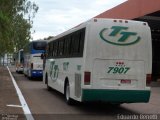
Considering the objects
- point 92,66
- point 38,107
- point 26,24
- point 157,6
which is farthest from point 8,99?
point 26,24

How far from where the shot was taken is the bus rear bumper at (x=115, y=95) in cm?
1423

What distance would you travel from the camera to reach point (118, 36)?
572 inches

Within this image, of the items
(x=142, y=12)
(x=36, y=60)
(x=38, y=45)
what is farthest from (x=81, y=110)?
(x=38, y=45)

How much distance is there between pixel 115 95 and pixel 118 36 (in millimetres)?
1861

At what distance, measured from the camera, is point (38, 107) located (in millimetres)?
15961

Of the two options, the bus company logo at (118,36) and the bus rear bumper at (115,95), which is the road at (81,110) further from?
the bus company logo at (118,36)

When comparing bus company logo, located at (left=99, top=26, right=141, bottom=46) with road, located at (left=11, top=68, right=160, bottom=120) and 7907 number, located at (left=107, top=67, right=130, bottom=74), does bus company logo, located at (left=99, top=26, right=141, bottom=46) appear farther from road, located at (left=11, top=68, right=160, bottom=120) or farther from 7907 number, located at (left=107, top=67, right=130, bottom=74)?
road, located at (left=11, top=68, right=160, bottom=120)

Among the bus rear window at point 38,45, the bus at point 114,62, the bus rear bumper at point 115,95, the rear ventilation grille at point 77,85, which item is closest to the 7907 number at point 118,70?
the bus at point 114,62

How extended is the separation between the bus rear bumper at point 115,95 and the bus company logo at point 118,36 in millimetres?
1542

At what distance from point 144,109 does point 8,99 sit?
18.7ft

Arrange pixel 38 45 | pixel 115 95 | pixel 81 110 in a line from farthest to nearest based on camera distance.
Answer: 1. pixel 38 45
2. pixel 81 110
3. pixel 115 95

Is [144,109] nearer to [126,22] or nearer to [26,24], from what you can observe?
[126,22]

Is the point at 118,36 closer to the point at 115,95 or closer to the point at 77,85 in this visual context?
the point at 115,95

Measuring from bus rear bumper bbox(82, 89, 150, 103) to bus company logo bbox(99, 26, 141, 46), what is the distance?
60.7 inches
